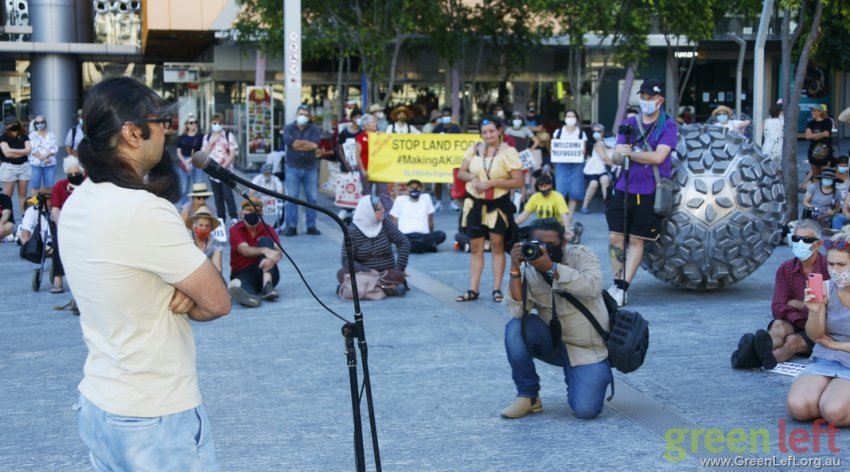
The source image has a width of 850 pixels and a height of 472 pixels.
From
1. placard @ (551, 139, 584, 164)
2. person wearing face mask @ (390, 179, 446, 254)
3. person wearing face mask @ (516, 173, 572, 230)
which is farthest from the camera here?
placard @ (551, 139, 584, 164)

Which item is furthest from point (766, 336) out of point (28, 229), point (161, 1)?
point (161, 1)

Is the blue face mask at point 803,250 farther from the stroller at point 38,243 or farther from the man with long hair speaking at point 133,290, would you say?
the stroller at point 38,243

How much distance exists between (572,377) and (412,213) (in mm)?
8150

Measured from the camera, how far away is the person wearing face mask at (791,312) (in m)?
7.47

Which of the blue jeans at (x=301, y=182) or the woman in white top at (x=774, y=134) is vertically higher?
the woman in white top at (x=774, y=134)

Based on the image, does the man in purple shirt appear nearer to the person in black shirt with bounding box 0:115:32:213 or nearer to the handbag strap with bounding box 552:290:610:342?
the handbag strap with bounding box 552:290:610:342

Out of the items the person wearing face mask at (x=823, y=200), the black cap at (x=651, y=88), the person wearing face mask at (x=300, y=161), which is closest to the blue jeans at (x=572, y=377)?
the black cap at (x=651, y=88)

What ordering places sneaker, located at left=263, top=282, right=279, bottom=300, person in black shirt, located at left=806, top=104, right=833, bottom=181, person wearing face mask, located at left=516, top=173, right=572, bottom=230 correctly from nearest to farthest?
1. sneaker, located at left=263, top=282, right=279, bottom=300
2. person wearing face mask, located at left=516, top=173, right=572, bottom=230
3. person in black shirt, located at left=806, top=104, right=833, bottom=181

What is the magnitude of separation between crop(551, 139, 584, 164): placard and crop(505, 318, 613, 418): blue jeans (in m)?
10.9

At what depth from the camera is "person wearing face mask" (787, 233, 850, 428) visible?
6.09 m

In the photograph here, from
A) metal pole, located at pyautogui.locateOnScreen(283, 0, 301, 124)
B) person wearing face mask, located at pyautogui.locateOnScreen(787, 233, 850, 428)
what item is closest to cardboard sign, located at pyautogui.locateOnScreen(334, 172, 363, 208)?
metal pole, located at pyautogui.locateOnScreen(283, 0, 301, 124)

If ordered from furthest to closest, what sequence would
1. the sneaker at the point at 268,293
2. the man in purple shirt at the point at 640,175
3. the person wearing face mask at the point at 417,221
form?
the person wearing face mask at the point at 417,221, the sneaker at the point at 268,293, the man in purple shirt at the point at 640,175

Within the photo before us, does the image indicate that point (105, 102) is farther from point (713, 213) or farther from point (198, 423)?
point (713, 213)

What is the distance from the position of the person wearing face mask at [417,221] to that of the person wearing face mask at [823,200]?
203 inches
